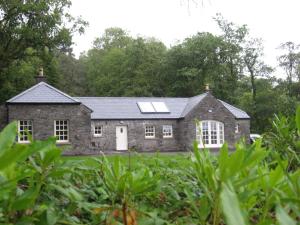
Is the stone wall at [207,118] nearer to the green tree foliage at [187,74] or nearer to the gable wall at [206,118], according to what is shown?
the gable wall at [206,118]

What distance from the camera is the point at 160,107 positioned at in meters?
30.3

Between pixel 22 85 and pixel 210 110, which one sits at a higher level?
pixel 22 85

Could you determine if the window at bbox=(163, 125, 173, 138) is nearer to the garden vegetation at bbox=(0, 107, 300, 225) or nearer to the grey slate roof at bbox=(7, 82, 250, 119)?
the grey slate roof at bbox=(7, 82, 250, 119)

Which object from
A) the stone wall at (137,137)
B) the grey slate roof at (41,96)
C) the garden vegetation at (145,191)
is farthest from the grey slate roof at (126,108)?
the garden vegetation at (145,191)

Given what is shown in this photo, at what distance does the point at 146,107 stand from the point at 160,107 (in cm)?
119

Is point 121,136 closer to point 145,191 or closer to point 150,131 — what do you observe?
point 150,131

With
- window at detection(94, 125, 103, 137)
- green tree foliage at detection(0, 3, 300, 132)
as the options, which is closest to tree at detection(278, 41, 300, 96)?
green tree foliage at detection(0, 3, 300, 132)

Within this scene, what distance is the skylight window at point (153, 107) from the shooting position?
96.8 ft

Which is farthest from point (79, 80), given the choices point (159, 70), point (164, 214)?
point (164, 214)

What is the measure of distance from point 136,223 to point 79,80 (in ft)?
185

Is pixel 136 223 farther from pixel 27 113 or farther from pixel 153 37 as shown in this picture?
pixel 153 37

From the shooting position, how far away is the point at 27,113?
24.5 meters

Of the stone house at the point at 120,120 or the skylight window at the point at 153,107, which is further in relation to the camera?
the skylight window at the point at 153,107

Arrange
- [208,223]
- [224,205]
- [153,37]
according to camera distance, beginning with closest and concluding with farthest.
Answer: [224,205], [208,223], [153,37]
